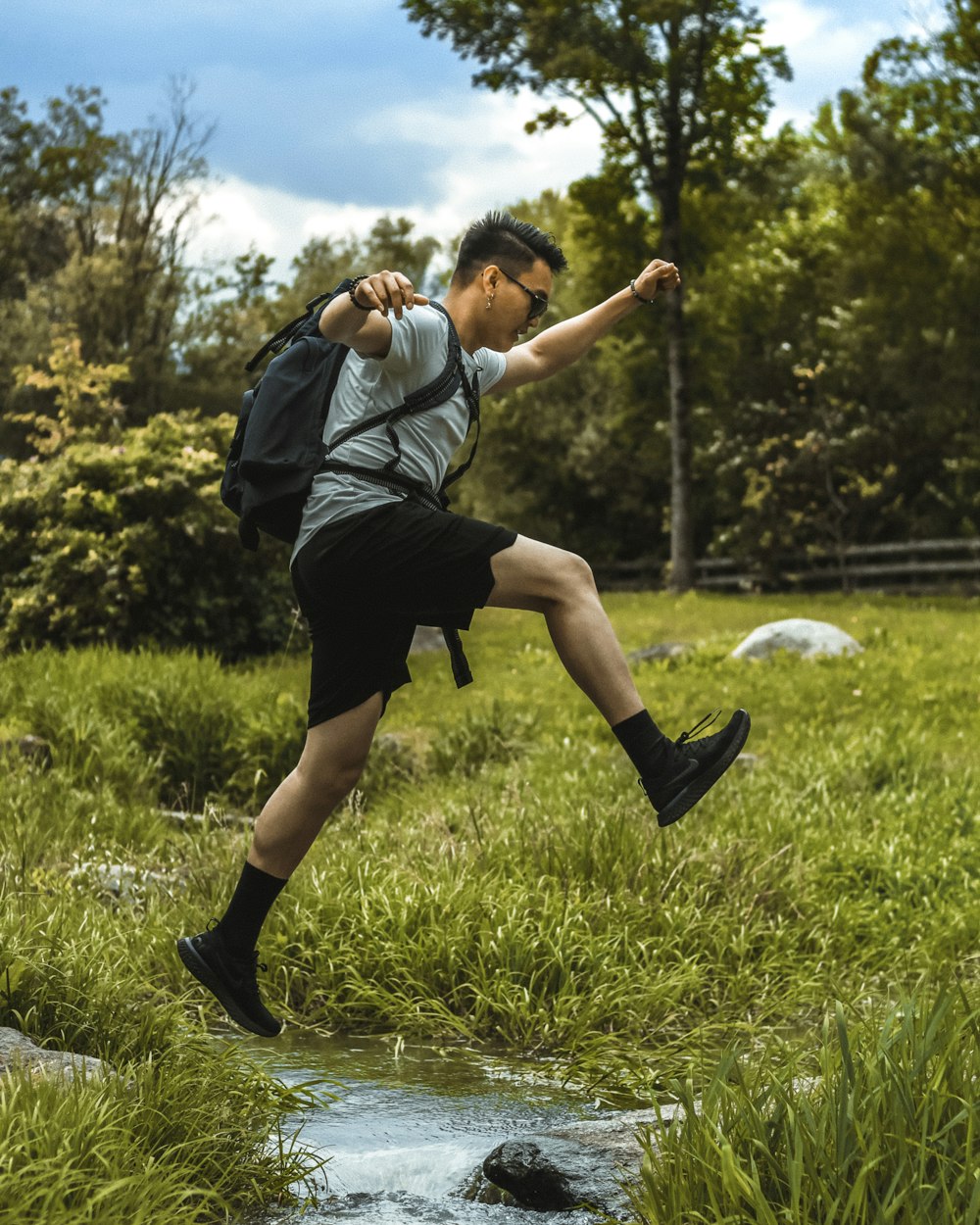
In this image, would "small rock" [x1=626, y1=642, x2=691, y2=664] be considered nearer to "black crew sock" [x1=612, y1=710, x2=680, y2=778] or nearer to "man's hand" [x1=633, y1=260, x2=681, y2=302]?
"man's hand" [x1=633, y1=260, x2=681, y2=302]

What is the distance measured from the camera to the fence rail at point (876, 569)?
23.1 meters

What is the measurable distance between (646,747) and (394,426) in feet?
3.43

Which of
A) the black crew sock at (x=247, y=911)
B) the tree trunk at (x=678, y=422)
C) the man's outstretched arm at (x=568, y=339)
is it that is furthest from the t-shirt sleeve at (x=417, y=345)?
the tree trunk at (x=678, y=422)

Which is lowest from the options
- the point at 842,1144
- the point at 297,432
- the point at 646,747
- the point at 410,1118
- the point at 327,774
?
the point at 410,1118

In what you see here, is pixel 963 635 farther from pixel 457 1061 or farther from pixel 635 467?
pixel 635 467

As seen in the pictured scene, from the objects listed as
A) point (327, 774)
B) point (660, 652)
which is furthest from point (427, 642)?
point (327, 774)

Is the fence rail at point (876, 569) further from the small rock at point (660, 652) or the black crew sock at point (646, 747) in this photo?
the black crew sock at point (646, 747)

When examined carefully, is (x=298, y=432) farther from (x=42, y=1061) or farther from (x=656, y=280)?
(x=42, y=1061)

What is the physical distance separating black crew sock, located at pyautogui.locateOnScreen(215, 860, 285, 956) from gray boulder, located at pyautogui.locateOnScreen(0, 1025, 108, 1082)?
0.48 meters

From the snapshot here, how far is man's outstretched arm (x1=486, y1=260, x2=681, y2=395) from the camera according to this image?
164 inches

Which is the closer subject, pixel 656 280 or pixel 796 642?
pixel 656 280

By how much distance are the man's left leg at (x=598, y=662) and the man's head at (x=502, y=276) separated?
0.70m

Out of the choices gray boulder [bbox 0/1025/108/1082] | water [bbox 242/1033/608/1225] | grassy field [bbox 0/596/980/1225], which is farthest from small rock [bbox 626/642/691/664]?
gray boulder [bbox 0/1025/108/1082]

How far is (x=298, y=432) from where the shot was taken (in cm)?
366
